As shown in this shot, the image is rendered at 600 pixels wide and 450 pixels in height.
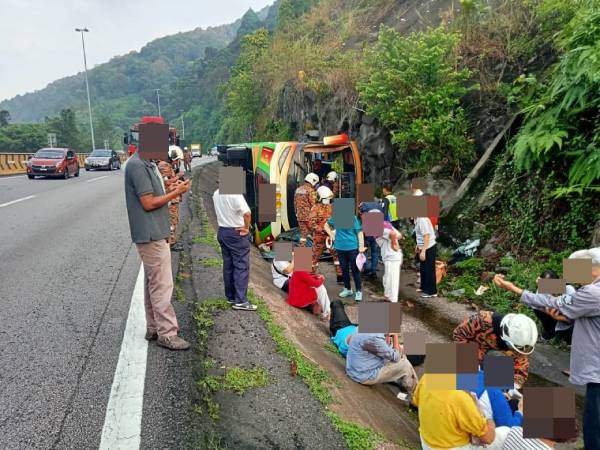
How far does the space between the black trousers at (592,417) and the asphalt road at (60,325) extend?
124 inches

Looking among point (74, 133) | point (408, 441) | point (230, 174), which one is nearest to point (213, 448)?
point (408, 441)

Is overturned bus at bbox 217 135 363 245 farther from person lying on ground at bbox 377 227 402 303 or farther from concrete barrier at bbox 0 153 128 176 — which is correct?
concrete barrier at bbox 0 153 128 176

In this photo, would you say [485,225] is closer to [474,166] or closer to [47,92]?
[474,166]

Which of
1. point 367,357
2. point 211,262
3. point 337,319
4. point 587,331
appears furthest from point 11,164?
point 587,331

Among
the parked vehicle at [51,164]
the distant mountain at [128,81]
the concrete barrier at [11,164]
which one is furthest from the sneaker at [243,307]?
the distant mountain at [128,81]

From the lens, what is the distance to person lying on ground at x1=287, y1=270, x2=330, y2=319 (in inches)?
244

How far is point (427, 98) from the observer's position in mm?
8734

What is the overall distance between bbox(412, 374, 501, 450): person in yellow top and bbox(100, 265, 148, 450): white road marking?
78.0 inches

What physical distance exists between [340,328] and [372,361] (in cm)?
114

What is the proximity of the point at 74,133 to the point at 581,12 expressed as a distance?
219 feet

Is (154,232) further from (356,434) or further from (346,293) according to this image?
(346,293)

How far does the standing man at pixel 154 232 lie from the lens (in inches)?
134

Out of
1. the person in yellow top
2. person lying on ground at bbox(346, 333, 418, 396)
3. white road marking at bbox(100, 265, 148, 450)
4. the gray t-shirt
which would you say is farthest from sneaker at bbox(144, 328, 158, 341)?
the person in yellow top

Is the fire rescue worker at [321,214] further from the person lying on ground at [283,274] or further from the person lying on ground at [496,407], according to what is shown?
the person lying on ground at [496,407]
